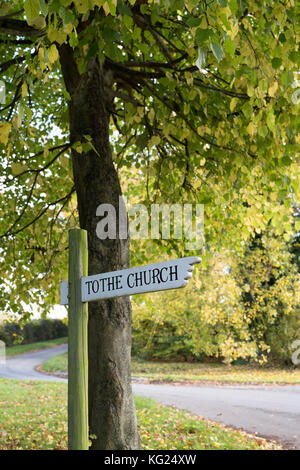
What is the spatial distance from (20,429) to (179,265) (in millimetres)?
7468

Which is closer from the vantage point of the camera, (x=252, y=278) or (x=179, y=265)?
(x=179, y=265)

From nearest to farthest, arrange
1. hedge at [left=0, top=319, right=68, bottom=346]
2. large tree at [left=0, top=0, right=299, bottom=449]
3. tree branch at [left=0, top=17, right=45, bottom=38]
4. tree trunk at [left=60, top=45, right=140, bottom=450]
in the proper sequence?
large tree at [left=0, top=0, right=299, bottom=449] → tree trunk at [left=60, top=45, right=140, bottom=450] → tree branch at [left=0, top=17, right=45, bottom=38] → hedge at [left=0, top=319, right=68, bottom=346]

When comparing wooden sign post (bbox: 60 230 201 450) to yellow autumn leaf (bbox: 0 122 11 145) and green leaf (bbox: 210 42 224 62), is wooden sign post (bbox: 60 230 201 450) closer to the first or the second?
yellow autumn leaf (bbox: 0 122 11 145)

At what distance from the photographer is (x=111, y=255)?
15.5 feet

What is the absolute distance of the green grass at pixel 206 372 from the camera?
16.0 meters

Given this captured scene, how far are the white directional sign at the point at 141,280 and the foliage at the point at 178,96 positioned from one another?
3.85 feet

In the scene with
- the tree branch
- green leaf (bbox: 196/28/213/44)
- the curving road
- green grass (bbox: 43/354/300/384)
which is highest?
the tree branch

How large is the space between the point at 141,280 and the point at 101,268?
2412 mm

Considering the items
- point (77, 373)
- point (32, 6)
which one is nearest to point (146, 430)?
point (77, 373)

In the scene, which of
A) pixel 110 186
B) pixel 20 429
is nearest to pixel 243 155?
pixel 110 186

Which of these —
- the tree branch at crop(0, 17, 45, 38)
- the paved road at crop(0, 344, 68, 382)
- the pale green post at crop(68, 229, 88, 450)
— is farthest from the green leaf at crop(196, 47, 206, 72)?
the paved road at crop(0, 344, 68, 382)

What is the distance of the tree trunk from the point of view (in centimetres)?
440

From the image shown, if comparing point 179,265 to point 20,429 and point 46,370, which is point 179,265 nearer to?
point 20,429

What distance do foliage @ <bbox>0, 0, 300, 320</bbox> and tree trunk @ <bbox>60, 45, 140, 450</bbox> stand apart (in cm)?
24
